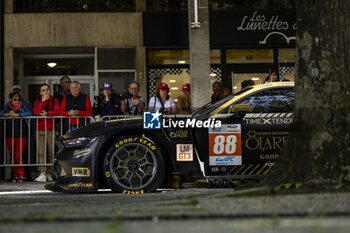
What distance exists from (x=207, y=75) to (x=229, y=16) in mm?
3598

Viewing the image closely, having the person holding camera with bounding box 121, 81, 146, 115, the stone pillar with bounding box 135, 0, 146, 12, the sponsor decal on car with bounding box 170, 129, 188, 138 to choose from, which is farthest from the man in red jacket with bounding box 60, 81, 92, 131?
the stone pillar with bounding box 135, 0, 146, 12

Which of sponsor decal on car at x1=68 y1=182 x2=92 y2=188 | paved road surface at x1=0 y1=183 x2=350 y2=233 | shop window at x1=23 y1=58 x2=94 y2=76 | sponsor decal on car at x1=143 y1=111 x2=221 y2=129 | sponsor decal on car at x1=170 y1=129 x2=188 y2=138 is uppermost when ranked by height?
shop window at x1=23 y1=58 x2=94 y2=76

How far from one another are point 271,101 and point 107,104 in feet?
14.1

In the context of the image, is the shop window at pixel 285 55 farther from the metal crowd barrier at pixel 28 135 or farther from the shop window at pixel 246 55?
the metal crowd barrier at pixel 28 135

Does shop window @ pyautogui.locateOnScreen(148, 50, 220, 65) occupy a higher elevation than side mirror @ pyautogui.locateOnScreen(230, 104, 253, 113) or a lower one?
higher

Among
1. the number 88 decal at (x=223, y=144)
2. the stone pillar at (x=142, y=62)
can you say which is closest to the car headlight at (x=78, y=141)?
the number 88 decal at (x=223, y=144)

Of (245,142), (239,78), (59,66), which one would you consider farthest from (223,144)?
(59,66)

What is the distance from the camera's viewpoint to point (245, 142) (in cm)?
841

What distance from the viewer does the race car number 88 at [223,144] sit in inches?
329

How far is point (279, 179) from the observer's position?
563 centimetres

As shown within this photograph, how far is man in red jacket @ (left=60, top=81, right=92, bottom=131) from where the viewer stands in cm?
1199

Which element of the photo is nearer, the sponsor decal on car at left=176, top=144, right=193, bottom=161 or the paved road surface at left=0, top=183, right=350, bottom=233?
the paved road surface at left=0, top=183, right=350, bottom=233

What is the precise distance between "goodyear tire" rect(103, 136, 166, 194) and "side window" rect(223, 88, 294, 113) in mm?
1381

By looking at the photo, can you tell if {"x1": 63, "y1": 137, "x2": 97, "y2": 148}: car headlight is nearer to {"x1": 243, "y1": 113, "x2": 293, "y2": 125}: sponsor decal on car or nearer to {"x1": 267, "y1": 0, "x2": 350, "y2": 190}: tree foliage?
{"x1": 243, "y1": 113, "x2": 293, "y2": 125}: sponsor decal on car
